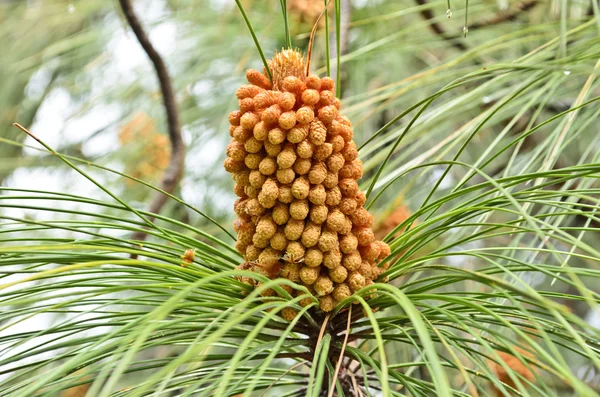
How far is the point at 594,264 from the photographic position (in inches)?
65.2

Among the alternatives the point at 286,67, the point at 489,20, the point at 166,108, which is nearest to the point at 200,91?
the point at 166,108

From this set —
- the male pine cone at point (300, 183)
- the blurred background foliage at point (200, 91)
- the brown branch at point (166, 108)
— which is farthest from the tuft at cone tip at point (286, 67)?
the blurred background foliage at point (200, 91)

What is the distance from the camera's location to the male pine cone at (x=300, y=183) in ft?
2.00

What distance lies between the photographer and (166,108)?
115 centimetres

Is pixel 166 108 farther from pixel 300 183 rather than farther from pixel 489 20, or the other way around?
pixel 489 20

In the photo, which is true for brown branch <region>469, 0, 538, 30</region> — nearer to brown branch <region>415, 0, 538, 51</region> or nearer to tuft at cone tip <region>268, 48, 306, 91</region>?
brown branch <region>415, 0, 538, 51</region>

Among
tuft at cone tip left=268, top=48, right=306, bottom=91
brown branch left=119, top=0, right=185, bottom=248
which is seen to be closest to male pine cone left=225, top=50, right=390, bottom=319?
tuft at cone tip left=268, top=48, right=306, bottom=91

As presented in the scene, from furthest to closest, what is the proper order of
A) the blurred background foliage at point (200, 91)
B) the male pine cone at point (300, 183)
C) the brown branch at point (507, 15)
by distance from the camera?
the blurred background foliage at point (200, 91)
the brown branch at point (507, 15)
the male pine cone at point (300, 183)

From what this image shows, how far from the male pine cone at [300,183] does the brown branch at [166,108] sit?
1.56 ft

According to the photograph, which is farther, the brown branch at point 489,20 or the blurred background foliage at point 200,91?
the blurred background foliage at point 200,91

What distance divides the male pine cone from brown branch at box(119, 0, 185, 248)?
0.48 meters

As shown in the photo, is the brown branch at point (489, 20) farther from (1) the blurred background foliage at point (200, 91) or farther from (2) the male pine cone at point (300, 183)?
(2) the male pine cone at point (300, 183)

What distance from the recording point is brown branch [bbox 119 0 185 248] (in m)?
1.04

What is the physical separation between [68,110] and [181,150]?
101cm
